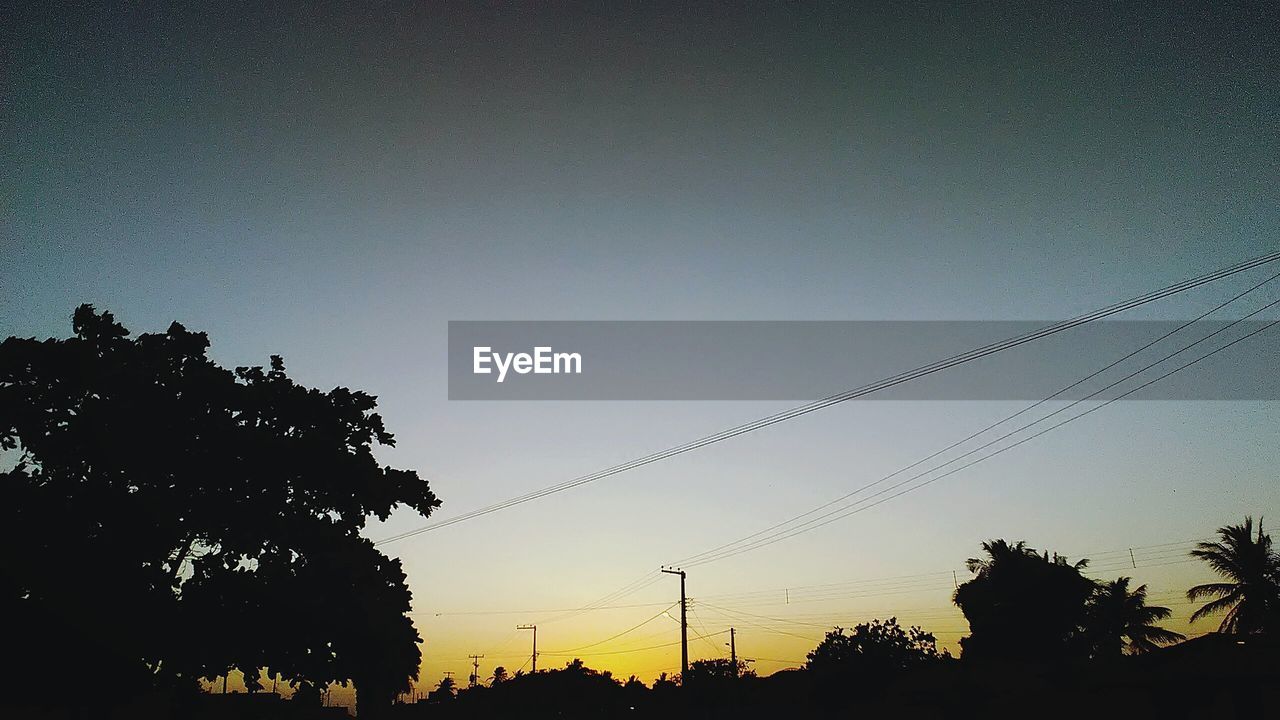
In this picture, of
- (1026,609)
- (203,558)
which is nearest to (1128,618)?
(1026,609)

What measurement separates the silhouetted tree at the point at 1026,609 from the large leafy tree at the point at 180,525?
39189mm

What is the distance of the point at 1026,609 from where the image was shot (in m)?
46.3

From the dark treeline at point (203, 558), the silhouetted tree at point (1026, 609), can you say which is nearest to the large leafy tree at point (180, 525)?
the dark treeline at point (203, 558)

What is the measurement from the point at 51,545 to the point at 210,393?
5.11 metres

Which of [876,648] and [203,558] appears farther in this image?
[876,648]

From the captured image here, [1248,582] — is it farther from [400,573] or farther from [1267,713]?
[400,573]

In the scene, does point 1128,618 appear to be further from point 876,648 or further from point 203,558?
point 203,558

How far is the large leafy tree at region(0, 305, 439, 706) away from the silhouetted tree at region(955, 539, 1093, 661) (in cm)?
3919

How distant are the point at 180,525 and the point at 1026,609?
4652cm

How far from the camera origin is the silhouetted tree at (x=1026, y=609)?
45.5 m

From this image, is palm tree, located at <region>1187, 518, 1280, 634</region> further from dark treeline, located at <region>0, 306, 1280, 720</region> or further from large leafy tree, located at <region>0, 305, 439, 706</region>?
large leafy tree, located at <region>0, 305, 439, 706</region>

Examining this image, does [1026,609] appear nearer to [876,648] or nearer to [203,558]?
[876,648]

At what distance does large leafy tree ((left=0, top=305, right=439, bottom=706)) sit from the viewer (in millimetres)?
17906

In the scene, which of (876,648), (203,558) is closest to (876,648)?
(876,648)
